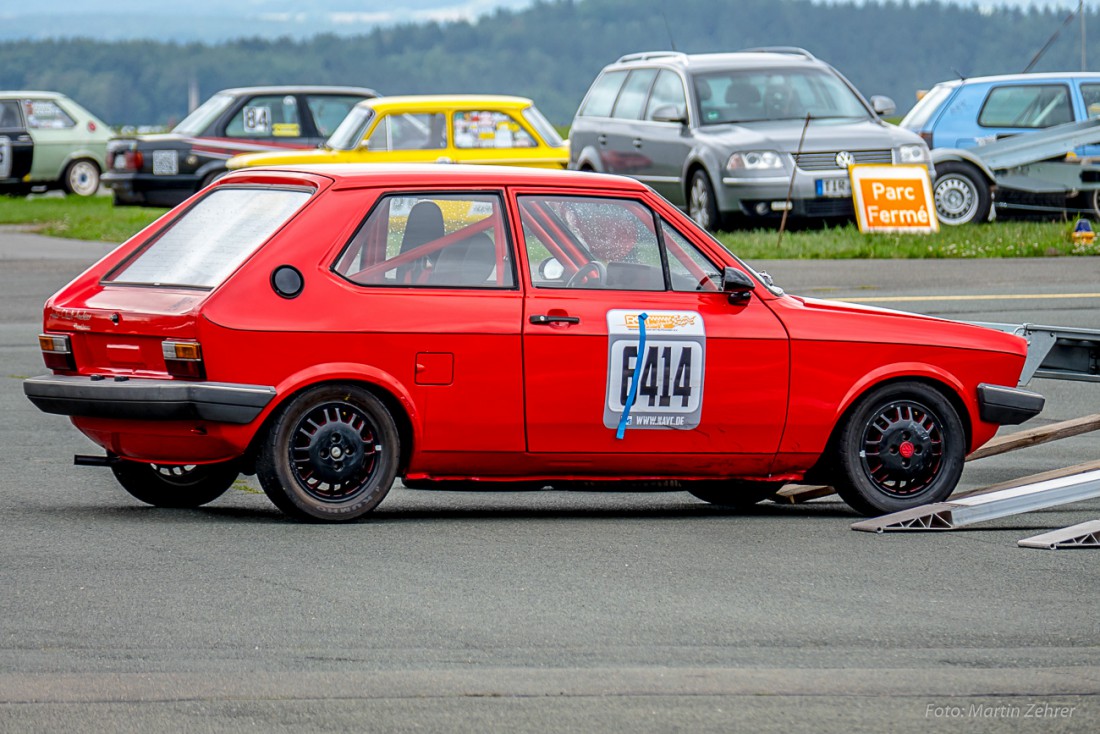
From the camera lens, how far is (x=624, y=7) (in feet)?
635

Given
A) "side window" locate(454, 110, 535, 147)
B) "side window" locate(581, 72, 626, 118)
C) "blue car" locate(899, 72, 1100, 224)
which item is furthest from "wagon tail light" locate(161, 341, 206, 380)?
"blue car" locate(899, 72, 1100, 224)

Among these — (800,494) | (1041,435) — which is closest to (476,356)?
(800,494)

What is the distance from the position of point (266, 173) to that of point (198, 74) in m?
145

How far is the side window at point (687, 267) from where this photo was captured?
7.86 m

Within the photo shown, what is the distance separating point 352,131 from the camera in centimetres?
2297

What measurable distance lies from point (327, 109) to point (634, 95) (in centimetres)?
631

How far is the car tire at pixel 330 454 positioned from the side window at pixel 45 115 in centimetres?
2895

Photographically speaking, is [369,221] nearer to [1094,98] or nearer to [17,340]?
[17,340]

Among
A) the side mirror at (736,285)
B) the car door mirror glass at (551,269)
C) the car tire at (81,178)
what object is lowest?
the car tire at (81,178)

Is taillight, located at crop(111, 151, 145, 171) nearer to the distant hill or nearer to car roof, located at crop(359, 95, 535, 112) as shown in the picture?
car roof, located at crop(359, 95, 535, 112)

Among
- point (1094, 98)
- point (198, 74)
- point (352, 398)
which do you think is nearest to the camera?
point (352, 398)

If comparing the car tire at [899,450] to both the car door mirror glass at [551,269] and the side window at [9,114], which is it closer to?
the car door mirror glass at [551,269]

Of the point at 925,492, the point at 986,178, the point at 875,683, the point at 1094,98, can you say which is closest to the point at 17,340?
the point at 925,492

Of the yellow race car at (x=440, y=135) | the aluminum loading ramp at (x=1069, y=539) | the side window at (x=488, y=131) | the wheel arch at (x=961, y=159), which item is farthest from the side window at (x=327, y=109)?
the aluminum loading ramp at (x=1069, y=539)
